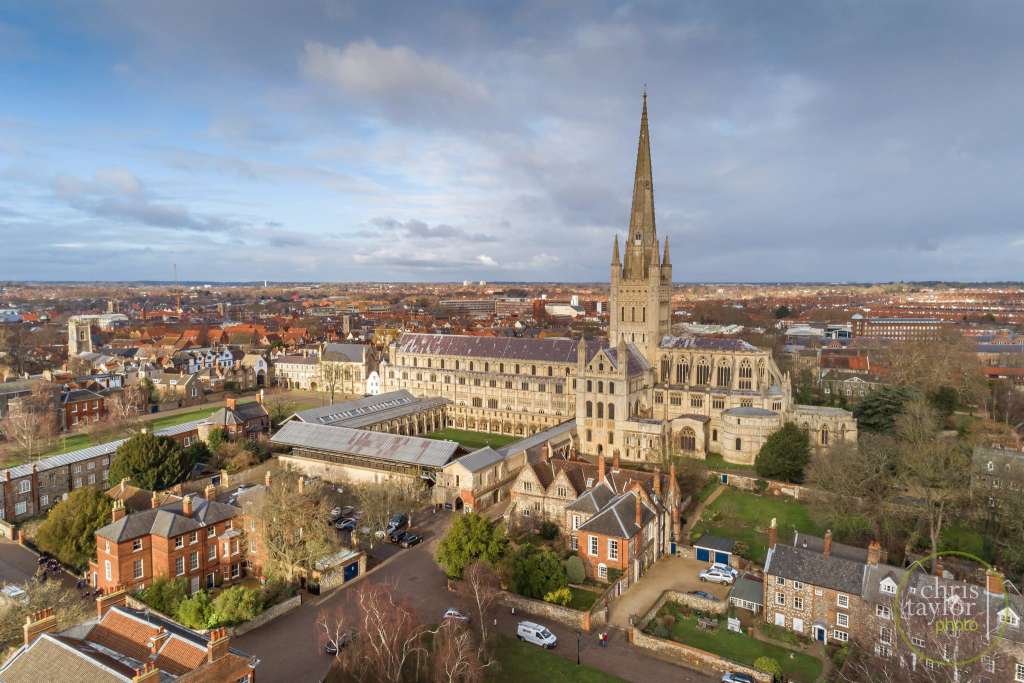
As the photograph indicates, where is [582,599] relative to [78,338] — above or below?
below

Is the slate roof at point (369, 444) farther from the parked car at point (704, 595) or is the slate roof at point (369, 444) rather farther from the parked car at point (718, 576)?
the parked car at point (704, 595)

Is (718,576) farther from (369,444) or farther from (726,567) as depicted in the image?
(369,444)

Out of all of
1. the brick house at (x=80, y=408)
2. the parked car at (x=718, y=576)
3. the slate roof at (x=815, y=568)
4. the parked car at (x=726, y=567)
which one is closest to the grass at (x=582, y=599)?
the parked car at (x=718, y=576)

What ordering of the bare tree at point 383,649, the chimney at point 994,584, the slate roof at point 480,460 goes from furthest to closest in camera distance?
1. the slate roof at point 480,460
2. the chimney at point 994,584
3. the bare tree at point 383,649

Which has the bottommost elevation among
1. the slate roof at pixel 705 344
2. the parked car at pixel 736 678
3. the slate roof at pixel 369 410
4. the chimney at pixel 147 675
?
the parked car at pixel 736 678

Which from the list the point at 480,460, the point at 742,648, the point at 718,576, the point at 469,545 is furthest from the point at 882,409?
the point at 469,545
